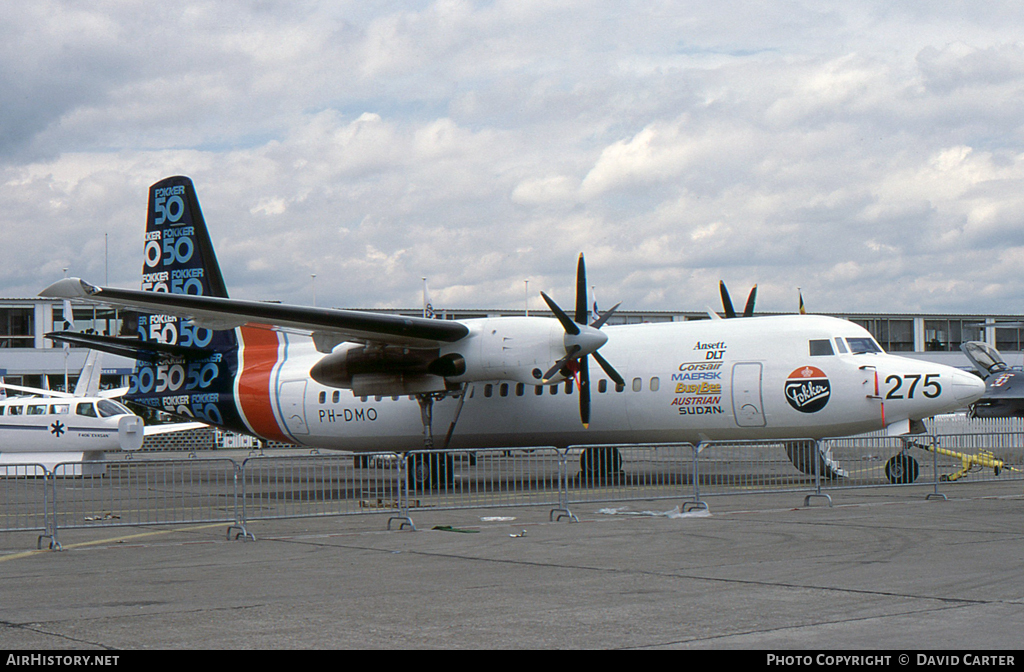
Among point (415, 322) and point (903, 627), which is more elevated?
point (415, 322)

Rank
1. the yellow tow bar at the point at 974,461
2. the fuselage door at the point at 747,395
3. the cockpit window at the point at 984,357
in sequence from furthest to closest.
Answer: the cockpit window at the point at 984,357 < the yellow tow bar at the point at 974,461 < the fuselage door at the point at 747,395

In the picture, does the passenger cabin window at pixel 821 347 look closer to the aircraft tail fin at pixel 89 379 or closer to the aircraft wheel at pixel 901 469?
the aircraft wheel at pixel 901 469

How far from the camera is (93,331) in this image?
59.6 m

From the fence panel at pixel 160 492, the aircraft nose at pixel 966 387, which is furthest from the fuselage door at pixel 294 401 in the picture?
the aircraft nose at pixel 966 387

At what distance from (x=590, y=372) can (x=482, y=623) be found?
15.0m

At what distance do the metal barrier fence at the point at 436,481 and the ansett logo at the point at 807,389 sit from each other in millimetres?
1521

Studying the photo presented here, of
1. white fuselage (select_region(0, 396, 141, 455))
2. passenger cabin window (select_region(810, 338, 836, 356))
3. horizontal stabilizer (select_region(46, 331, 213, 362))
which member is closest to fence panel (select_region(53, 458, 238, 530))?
horizontal stabilizer (select_region(46, 331, 213, 362))

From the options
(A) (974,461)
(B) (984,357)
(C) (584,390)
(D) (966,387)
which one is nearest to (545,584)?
(C) (584,390)

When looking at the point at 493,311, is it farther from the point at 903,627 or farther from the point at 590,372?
the point at 903,627

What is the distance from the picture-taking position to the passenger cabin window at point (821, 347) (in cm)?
1888

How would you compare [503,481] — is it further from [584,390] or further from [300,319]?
[300,319]

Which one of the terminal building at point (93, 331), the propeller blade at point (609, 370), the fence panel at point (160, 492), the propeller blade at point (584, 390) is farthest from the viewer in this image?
the terminal building at point (93, 331)

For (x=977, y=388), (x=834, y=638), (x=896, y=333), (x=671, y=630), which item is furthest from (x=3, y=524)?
(x=896, y=333)

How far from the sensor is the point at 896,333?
74125 millimetres
